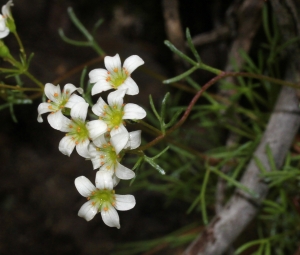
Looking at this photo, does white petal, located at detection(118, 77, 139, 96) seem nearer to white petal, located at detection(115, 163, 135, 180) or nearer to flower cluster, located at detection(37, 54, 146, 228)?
flower cluster, located at detection(37, 54, 146, 228)

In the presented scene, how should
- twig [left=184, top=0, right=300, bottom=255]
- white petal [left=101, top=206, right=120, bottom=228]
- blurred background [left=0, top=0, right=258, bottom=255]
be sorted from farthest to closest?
1. blurred background [left=0, top=0, right=258, bottom=255]
2. twig [left=184, top=0, right=300, bottom=255]
3. white petal [left=101, top=206, right=120, bottom=228]

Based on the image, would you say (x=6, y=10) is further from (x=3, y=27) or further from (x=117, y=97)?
(x=117, y=97)

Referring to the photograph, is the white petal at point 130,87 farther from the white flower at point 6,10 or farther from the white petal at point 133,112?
the white flower at point 6,10

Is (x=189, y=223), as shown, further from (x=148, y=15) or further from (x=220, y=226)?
(x=148, y=15)

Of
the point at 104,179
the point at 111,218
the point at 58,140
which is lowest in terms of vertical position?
the point at 58,140

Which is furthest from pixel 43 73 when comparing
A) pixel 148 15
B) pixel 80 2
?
pixel 148 15

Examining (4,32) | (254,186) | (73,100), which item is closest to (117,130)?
(73,100)

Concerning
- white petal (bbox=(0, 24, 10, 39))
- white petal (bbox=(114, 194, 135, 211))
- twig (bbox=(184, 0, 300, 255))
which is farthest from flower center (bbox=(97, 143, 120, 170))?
twig (bbox=(184, 0, 300, 255))
